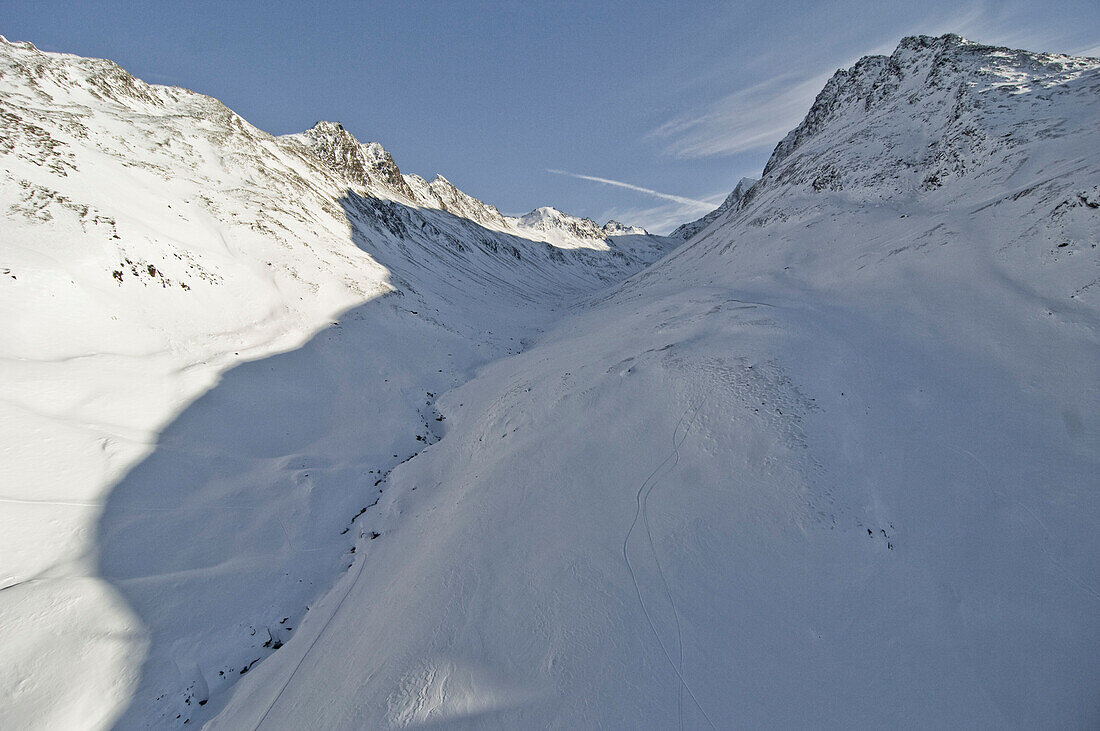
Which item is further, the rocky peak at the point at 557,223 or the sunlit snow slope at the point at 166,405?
the rocky peak at the point at 557,223

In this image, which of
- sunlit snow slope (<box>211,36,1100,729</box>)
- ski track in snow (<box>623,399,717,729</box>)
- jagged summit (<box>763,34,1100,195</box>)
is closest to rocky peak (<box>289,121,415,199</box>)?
jagged summit (<box>763,34,1100,195</box>)

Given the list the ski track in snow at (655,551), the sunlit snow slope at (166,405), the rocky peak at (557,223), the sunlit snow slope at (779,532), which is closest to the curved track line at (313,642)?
the sunlit snow slope at (779,532)

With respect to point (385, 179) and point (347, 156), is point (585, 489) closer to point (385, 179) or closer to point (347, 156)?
point (347, 156)

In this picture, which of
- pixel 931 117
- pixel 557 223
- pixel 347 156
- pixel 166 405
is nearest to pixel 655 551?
pixel 166 405

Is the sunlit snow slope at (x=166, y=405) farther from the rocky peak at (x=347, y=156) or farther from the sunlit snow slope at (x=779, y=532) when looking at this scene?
the rocky peak at (x=347, y=156)

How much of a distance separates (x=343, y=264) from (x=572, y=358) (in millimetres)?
24730

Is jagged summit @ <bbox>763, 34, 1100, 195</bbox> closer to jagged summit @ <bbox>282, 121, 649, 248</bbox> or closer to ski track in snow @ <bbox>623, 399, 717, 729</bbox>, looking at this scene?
ski track in snow @ <bbox>623, 399, 717, 729</bbox>

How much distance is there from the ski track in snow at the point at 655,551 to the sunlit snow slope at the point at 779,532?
4 centimetres

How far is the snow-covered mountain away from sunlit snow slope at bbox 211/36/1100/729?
53 mm

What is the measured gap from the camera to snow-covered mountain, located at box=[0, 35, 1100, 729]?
553 centimetres

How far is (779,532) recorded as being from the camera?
22.4 ft

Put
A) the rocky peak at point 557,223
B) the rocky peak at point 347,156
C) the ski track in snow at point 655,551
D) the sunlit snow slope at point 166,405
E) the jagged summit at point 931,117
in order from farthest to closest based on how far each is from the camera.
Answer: the rocky peak at point 557,223 → the rocky peak at point 347,156 → the jagged summit at point 931,117 → the sunlit snow slope at point 166,405 → the ski track in snow at point 655,551

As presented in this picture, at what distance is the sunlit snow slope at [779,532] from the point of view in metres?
5.20

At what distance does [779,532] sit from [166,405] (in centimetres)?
1846
